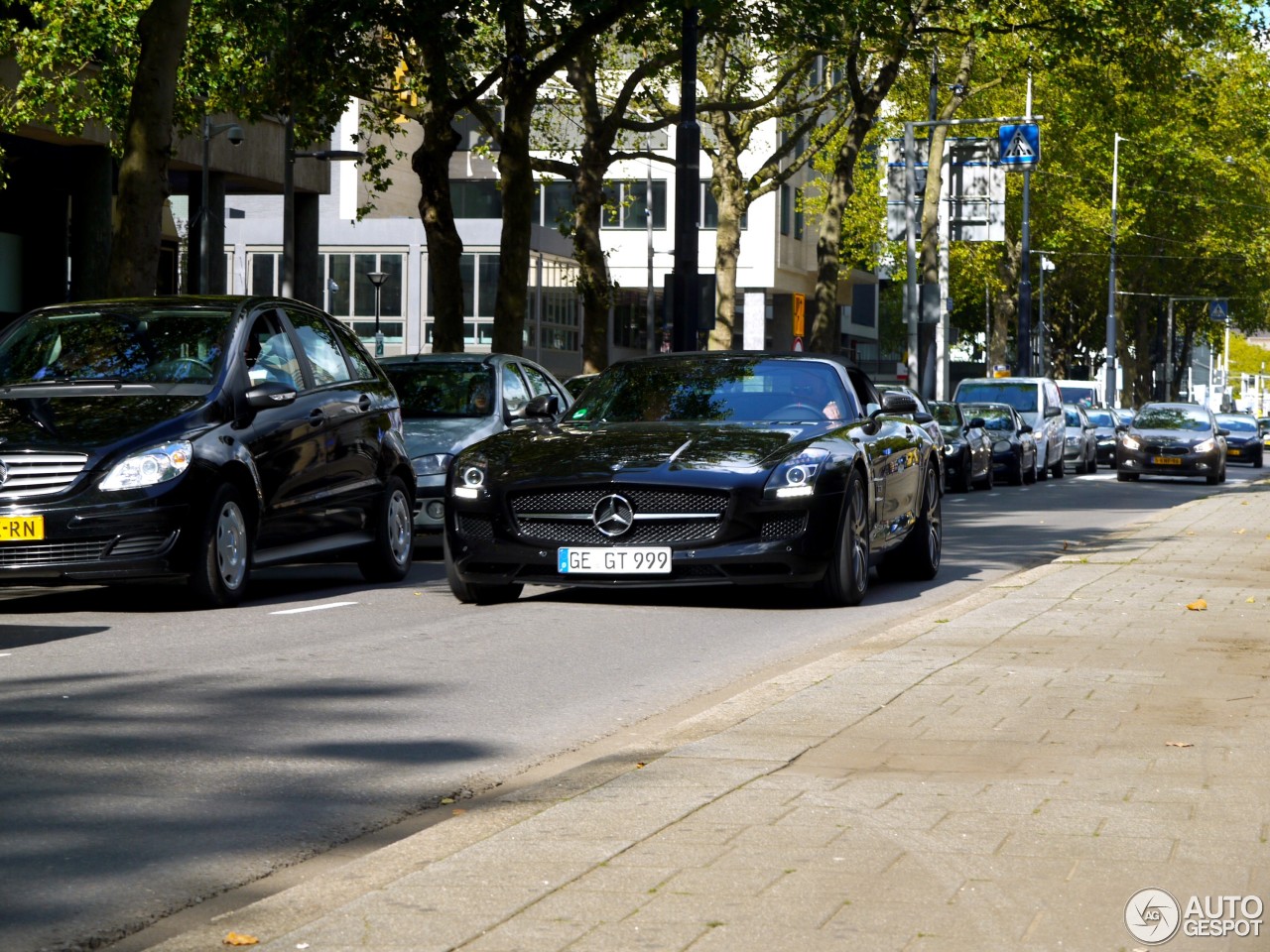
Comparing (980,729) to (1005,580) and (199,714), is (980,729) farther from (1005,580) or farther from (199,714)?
(1005,580)

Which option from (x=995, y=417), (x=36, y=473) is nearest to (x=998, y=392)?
(x=995, y=417)

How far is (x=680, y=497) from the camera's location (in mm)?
11648

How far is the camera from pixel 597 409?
43.5 feet

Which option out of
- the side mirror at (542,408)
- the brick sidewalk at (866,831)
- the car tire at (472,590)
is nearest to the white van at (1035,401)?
the side mirror at (542,408)

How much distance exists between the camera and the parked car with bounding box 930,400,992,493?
33469 mm

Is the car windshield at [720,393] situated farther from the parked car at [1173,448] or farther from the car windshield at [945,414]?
the parked car at [1173,448]

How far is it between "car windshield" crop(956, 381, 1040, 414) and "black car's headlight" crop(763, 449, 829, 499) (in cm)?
2992

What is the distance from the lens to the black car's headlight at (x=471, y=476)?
39.5 ft

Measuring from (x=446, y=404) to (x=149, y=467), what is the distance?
21.1ft

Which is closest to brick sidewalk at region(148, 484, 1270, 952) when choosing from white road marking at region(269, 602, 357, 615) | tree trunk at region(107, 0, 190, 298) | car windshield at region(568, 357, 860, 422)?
white road marking at region(269, 602, 357, 615)

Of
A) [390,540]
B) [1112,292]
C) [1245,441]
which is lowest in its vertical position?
[1245,441]

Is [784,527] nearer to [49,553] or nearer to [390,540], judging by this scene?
[390,540]

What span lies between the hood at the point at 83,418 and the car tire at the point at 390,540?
2.23m

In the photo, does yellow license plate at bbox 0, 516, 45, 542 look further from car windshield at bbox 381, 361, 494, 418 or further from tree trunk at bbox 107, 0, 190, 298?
tree trunk at bbox 107, 0, 190, 298
